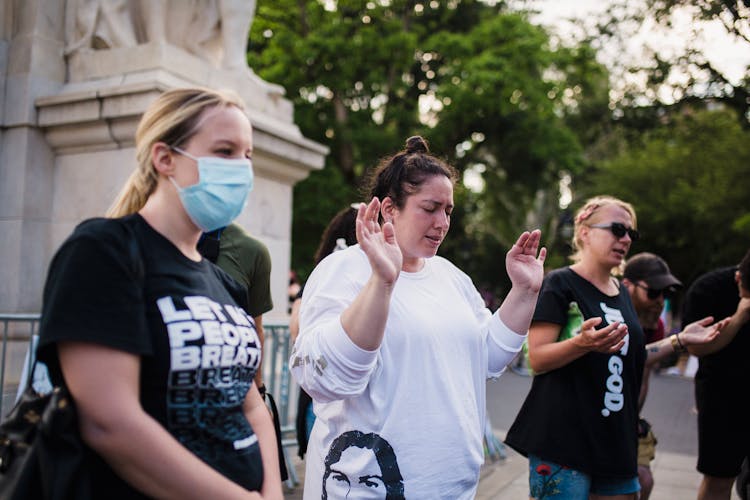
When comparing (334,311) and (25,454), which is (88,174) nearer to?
(334,311)

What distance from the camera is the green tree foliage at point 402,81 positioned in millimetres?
18594

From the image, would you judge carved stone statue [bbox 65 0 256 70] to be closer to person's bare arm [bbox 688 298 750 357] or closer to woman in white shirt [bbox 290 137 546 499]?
woman in white shirt [bbox 290 137 546 499]

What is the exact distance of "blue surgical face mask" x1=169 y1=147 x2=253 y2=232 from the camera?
6.00ft

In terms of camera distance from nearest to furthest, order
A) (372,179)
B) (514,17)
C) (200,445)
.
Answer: (200,445) < (372,179) < (514,17)

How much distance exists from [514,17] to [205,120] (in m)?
19.6

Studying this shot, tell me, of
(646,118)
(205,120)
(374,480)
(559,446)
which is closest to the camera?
(205,120)

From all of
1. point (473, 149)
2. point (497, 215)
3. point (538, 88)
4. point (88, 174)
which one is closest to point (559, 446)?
point (88, 174)

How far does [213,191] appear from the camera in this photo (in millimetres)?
1837

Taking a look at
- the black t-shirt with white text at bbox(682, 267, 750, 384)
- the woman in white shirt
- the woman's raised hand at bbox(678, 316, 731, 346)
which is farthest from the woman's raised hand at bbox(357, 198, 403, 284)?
the black t-shirt with white text at bbox(682, 267, 750, 384)

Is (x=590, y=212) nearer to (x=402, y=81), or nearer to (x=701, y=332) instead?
(x=701, y=332)

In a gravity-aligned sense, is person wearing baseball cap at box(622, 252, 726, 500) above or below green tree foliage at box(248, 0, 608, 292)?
below

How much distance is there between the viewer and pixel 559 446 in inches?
132

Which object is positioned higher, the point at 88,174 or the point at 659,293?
the point at 88,174

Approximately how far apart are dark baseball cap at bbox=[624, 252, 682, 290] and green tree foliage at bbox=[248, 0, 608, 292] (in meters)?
13.4
